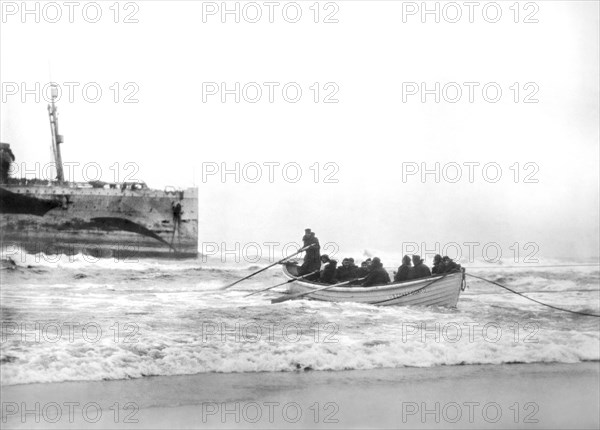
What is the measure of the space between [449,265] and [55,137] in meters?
2.78

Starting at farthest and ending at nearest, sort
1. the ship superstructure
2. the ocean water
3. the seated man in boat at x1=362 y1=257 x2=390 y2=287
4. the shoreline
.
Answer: the seated man in boat at x1=362 y1=257 x2=390 y2=287, the ship superstructure, the ocean water, the shoreline

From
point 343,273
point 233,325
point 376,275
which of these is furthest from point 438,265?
point 233,325

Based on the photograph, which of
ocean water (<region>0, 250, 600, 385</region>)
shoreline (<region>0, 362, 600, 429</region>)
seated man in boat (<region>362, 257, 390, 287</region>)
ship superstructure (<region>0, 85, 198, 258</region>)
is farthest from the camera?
seated man in boat (<region>362, 257, 390, 287</region>)

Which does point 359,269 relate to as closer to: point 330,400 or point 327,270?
point 327,270

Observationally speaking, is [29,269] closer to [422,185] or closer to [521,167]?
[422,185]

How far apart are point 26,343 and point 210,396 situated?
123cm

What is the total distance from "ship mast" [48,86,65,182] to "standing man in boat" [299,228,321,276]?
1.67 metres

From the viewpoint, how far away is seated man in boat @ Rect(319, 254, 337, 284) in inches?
211

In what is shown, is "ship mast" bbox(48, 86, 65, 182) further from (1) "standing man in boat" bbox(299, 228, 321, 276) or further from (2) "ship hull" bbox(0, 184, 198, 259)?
(1) "standing man in boat" bbox(299, 228, 321, 276)

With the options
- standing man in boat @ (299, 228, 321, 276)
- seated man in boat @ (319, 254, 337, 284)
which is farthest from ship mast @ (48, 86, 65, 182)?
seated man in boat @ (319, 254, 337, 284)

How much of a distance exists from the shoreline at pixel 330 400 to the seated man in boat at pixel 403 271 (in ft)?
2.02

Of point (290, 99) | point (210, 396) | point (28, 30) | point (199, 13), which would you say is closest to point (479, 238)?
point (290, 99)

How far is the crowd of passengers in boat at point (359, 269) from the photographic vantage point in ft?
17.5

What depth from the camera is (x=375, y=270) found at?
541cm
